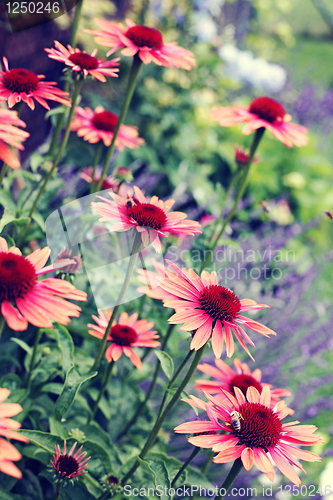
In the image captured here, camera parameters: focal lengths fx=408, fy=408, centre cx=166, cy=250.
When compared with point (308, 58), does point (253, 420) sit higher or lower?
higher

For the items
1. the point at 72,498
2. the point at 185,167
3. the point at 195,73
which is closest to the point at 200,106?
the point at 195,73

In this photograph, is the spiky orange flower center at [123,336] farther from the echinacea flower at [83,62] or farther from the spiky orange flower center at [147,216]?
the echinacea flower at [83,62]

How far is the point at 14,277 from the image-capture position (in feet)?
1.90

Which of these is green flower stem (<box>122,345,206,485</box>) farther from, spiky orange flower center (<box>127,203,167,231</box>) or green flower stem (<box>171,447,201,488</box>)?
spiky orange flower center (<box>127,203,167,231</box>)

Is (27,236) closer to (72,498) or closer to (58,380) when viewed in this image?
(58,380)

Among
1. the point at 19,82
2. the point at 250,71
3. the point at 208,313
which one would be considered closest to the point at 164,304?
the point at 208,313

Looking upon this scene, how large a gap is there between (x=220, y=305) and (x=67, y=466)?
0.39 meters

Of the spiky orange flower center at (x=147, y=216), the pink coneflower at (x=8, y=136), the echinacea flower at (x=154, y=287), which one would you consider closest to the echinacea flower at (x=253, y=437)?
the echinacea flower at (x=154, y=287)

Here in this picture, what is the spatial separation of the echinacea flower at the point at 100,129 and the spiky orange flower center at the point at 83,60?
0.20m

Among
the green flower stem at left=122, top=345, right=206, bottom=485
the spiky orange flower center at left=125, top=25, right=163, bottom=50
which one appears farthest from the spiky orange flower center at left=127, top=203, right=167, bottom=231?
the spiky orange flower center at left=125, top=25, right=163, bottom=50

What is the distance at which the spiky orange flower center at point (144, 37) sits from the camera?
964 mm

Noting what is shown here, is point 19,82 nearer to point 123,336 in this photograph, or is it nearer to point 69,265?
point 69,265

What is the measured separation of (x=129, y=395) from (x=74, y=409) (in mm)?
207

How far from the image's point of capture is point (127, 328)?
3.17ft
